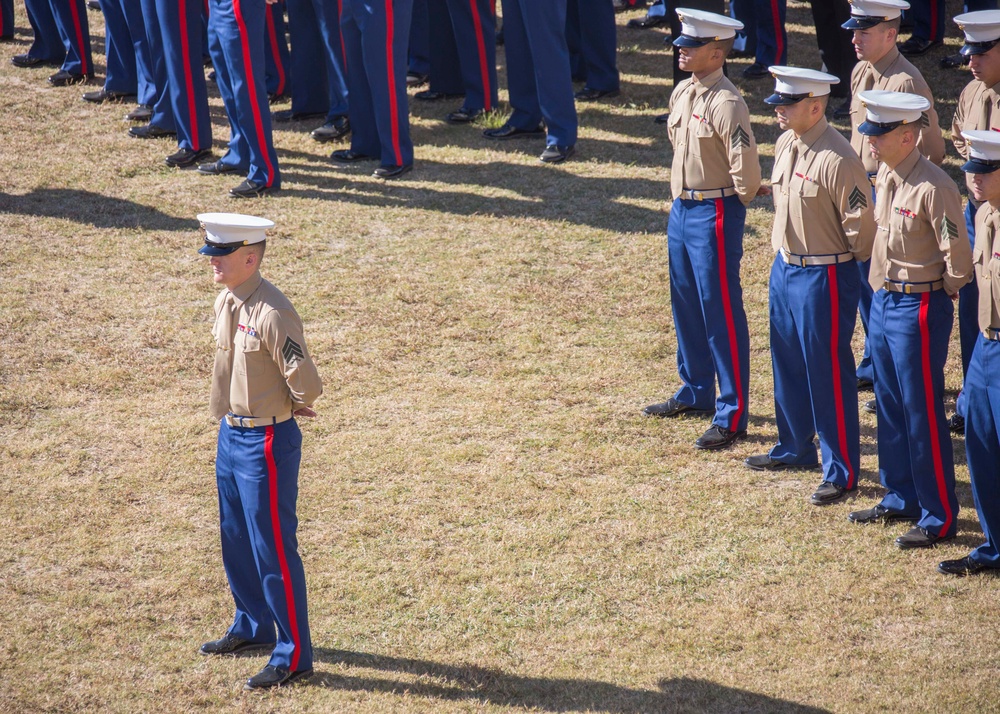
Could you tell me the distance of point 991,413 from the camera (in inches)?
192

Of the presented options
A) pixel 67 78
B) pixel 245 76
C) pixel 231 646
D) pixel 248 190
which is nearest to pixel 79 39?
pixel 67 78

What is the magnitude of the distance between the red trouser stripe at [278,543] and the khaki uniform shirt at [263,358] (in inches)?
5.1

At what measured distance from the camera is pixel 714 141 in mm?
5945

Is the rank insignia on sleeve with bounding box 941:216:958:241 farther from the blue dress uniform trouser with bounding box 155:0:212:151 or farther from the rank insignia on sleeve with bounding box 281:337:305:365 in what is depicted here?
the blue dress uniform trouser with bounding box 155:0:212:151

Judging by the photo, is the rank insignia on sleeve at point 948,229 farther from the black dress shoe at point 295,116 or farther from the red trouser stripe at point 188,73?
the black dress shoe at point 295,116

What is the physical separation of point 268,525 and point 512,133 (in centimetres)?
654

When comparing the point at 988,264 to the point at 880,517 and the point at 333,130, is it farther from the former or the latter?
the point at 333,130

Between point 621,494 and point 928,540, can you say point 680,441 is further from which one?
point 928,540

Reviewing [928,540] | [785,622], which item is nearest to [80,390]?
[785,622]

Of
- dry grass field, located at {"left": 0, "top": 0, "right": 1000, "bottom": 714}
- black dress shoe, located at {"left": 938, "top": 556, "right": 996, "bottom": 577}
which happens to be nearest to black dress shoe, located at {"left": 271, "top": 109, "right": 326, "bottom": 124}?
dry grass field, located at {"left": 0, "top": 0, "right": 1000, "bottom": 714}

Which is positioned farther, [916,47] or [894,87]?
[916,47]

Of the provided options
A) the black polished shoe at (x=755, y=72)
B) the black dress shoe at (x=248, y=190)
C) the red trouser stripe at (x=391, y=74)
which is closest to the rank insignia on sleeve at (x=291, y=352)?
the black dress shoe at (x=248, y=190)

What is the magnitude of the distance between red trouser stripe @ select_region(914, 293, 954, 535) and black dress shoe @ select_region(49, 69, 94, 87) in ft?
30.9

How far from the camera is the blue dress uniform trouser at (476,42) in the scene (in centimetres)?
1052
